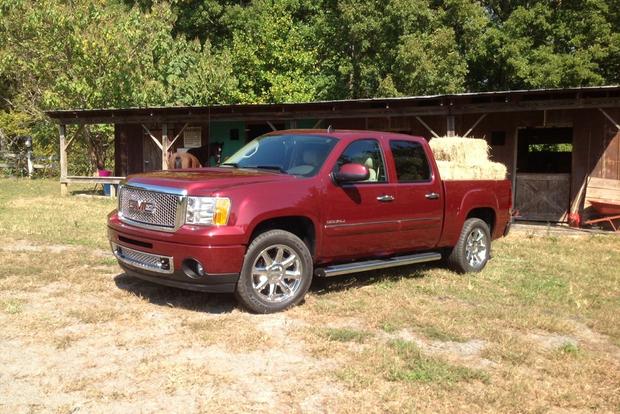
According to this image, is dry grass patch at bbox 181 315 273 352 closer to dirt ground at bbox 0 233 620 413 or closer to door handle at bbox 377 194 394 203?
dirt ground at bbox 0 233 620 413

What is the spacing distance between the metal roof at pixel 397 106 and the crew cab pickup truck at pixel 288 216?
619 cm

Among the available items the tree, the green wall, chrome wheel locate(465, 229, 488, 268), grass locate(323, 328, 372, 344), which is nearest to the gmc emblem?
grass locate(323, 328, 372, 344)

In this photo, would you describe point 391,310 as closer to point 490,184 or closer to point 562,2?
point 490,184

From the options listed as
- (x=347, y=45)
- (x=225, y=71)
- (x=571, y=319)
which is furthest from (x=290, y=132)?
(x=347, y=45)

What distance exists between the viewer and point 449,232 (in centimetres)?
752

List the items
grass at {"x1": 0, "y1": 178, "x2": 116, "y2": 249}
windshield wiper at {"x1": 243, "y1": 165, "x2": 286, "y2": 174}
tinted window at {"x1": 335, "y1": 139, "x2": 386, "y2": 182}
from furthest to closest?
grass at {"x1": 0, "y1": 178, "x2": 116, "y2": 249}
tinted window at {"x1": 335, "y1": 139, "x2": 386, "y2": 182}
windshield wiper at {"x1": 243, "y1": 165, "x2": 286, "y2": 174}

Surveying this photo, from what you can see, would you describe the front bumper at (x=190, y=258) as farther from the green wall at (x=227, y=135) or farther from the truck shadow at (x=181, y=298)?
the green wall at (x=227, y=135)

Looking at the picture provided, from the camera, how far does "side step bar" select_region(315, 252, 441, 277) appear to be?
6.03 m

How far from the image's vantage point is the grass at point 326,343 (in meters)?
3.94

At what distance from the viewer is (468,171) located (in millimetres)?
9570

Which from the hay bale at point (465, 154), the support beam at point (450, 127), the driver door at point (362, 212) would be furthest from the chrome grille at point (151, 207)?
the support beam at point (450, 127)

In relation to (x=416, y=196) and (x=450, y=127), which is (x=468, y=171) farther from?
(x=450, y=127)

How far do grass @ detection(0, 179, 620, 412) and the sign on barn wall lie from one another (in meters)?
13.0

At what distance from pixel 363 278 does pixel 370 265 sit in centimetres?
96
